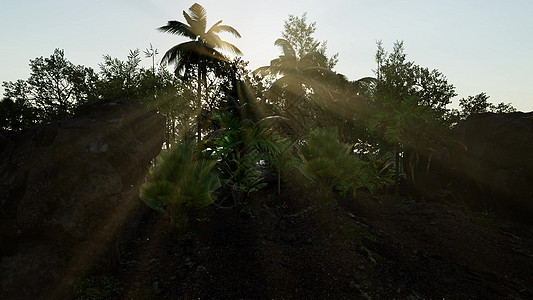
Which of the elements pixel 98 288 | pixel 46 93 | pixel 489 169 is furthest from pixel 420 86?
pixel 46 93

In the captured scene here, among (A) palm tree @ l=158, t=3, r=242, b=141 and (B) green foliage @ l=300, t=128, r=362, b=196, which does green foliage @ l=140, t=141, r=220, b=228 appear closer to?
(B) green foliage @ l=300, t=128, r=362, b=196

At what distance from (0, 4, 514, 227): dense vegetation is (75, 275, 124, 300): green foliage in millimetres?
1436

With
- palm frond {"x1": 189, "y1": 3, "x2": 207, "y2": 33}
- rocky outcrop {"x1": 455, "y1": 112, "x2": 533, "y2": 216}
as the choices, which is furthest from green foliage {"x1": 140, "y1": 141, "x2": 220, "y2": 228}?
Result: palm frond {"x1": 189, "y1": 3, "x2": 207, "y2": 33}

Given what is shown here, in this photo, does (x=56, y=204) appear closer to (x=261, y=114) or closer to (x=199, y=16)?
(x=261, y=114)

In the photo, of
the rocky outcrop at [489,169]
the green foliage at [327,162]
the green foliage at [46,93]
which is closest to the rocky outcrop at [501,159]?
the rocky outcrop at [489,169]

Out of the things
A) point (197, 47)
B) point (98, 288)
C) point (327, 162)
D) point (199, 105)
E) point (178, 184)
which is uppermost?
point (197, 47)

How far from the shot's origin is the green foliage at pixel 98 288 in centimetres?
346

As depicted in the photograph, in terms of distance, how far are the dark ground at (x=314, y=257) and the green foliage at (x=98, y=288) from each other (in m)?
0.12

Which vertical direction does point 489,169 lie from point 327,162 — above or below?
below

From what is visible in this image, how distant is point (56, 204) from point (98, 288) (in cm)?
143

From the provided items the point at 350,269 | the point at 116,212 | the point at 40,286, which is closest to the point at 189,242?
the point at 116,212

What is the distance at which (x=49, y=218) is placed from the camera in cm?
376

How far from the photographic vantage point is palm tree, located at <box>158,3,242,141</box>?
57.6 feet

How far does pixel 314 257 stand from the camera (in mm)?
4492
